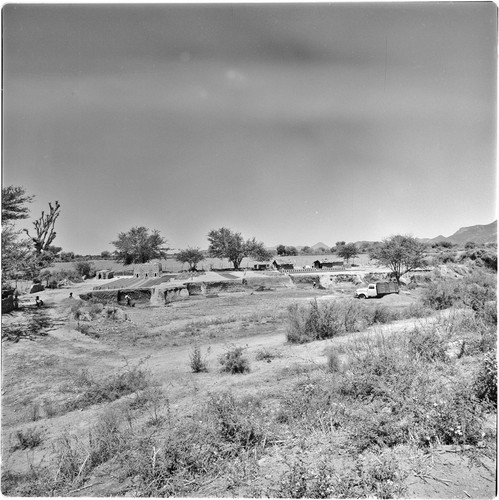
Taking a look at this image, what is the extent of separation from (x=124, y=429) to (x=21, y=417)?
79.4 inches

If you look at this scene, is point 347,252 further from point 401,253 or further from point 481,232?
point 481,232

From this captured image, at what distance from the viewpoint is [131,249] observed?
9.92 metres

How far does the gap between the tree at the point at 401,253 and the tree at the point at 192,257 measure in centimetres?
1244

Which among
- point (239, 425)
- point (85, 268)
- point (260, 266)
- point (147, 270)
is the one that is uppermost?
point (85, 268)

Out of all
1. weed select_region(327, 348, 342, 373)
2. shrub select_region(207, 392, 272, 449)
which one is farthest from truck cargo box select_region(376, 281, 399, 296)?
shrub select_region(207, 392, 272, 449)

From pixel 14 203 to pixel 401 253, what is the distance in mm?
19723

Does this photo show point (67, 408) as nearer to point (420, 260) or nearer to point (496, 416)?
point (496, 416)

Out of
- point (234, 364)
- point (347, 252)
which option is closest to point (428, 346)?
point (234, 364)

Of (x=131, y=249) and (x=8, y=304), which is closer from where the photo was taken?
(x=8, y=304)

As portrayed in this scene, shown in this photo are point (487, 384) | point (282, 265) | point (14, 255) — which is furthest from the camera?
point (282, 265)

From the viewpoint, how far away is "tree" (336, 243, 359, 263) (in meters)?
29.1

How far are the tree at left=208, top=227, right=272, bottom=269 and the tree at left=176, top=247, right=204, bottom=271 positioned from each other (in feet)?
3.17

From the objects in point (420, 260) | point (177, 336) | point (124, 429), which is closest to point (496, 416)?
point (124, 429)

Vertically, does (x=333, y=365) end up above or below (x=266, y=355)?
above
